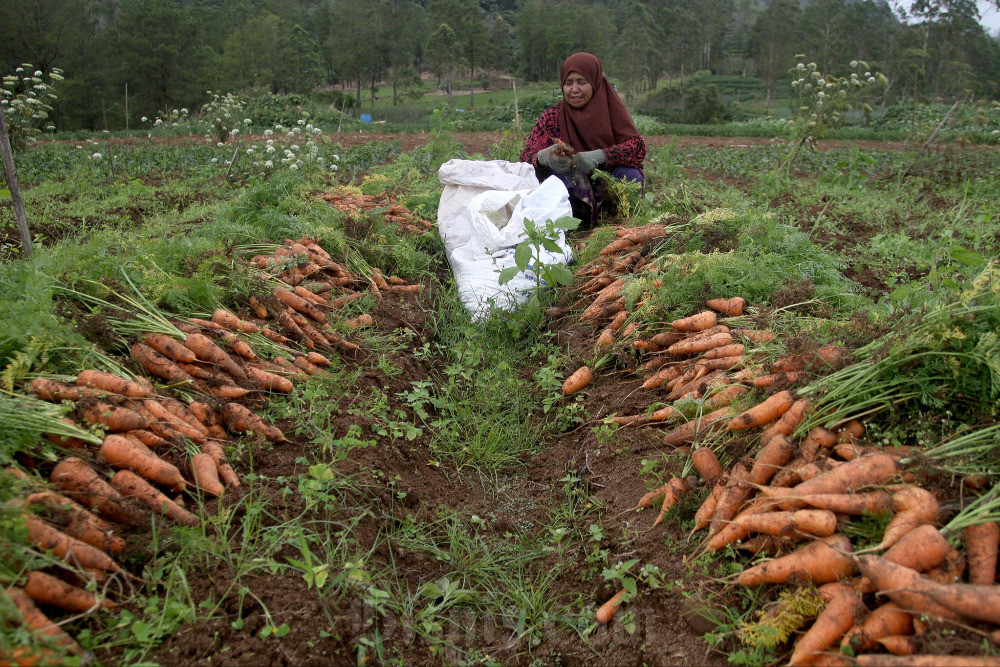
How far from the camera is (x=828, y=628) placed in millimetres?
1541

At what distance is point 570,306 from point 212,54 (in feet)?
96.1

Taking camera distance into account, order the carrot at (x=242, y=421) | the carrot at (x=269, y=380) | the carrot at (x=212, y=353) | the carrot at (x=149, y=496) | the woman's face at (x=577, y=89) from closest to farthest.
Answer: the carrot at (x=149, y=496) < the carrot at (x=242, y=421) < the carrot at (x=212, y=353) < the carrot at (x=269, y=380) < the woman's face at (x=577, y=89)

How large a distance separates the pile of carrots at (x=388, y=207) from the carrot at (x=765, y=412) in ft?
10.1

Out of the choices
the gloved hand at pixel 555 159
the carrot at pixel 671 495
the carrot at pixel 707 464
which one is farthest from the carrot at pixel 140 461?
the gloved hand at pixel 555 159

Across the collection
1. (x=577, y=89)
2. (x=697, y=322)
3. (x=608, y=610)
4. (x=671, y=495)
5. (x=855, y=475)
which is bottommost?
(x=608, y=610)

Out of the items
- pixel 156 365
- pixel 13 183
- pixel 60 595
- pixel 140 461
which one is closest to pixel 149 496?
pixel 140 461

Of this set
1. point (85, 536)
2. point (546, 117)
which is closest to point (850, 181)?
point (546, 117)

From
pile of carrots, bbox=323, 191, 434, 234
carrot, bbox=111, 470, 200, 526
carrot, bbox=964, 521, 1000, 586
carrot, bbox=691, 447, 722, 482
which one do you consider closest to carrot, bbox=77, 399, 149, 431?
carrot, bbox=111, 470, 200, 526

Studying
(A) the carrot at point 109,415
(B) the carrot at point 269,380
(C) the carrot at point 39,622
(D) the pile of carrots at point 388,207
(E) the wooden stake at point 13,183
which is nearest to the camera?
(C) the carrot at point 39,622

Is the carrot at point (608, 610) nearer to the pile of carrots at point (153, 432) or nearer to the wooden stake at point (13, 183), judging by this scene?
the pile of carrots at point (153, 432)

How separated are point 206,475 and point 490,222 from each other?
107 inches

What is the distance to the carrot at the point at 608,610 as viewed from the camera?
1.96 meters

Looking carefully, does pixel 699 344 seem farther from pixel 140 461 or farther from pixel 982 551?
pixel 140 461

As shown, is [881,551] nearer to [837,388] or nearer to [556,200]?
[837,388]
